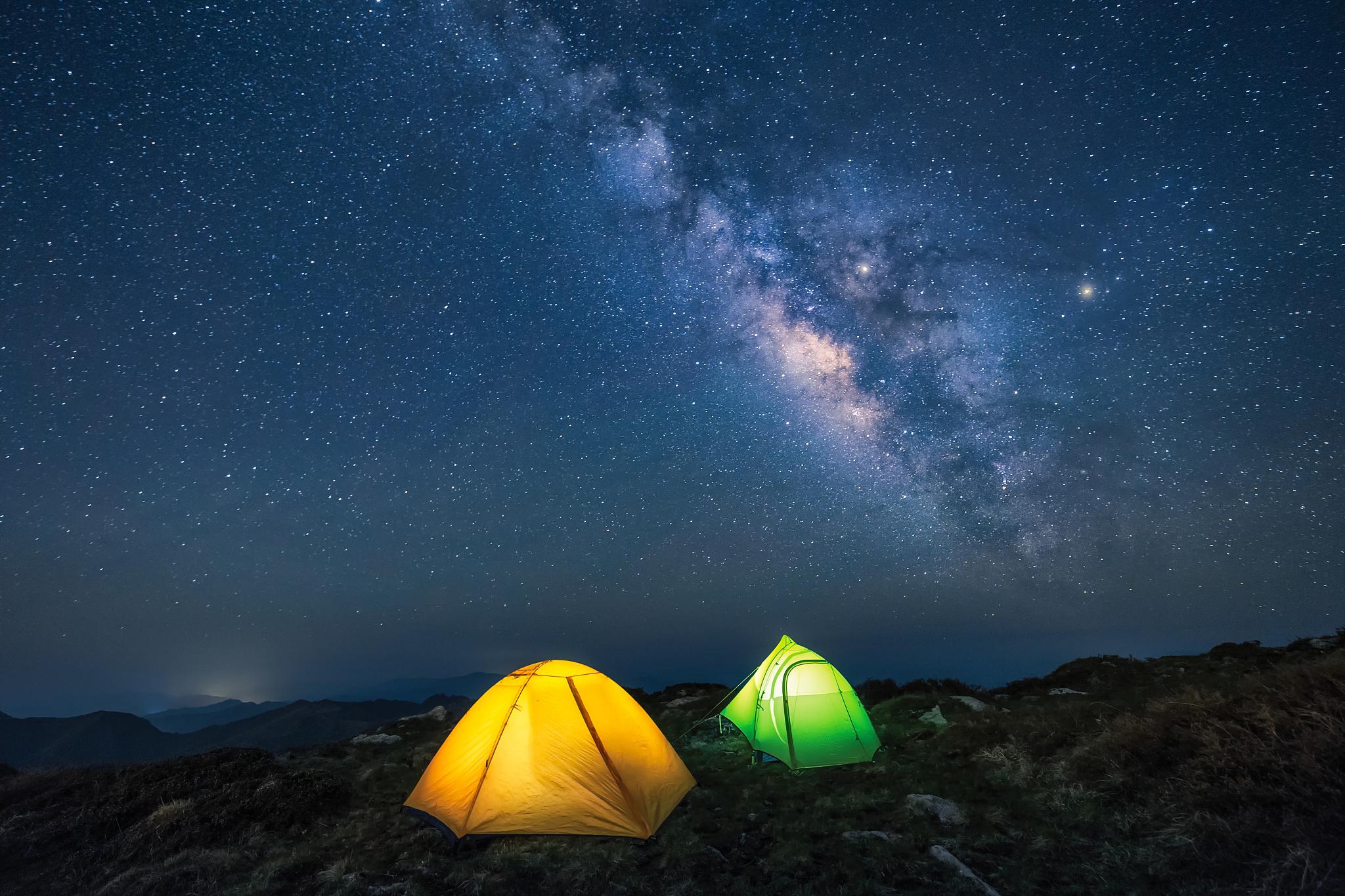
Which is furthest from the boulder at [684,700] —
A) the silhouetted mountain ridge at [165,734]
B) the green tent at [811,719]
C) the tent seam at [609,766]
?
the silhouetted mountain ridge at [165,734]

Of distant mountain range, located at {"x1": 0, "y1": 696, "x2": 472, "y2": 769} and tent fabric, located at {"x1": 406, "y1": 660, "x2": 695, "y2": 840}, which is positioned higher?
tent fabric, located at {"x1": 406, "y1": 660, "x2": 695, "y2": 840}

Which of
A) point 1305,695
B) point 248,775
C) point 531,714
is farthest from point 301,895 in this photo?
point 1305,695

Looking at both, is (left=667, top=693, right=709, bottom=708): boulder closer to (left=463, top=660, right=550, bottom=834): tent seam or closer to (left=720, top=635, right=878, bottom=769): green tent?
(left=720, top=635, right=878, bottom=769): green tent

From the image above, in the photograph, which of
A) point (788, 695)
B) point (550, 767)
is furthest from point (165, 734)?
point (788, 695)

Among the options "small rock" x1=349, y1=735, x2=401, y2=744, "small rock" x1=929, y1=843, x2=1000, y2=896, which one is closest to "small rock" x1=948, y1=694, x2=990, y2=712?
"small rock" x1=929, y1=843, x2=1000, y2=896

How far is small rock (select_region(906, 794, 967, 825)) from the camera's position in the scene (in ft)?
25.6

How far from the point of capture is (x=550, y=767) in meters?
7.82

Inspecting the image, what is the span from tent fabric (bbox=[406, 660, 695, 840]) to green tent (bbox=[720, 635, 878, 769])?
340 cm

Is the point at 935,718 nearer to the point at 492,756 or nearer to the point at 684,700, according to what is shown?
the point at 684,700

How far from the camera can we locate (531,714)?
812 centimetres

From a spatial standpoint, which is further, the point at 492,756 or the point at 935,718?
the point at 935,718

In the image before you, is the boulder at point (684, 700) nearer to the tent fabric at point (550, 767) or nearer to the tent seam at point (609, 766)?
the tent fabric at point (550, 767)

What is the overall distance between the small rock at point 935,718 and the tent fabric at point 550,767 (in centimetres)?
784

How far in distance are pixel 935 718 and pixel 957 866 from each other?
821 cm
